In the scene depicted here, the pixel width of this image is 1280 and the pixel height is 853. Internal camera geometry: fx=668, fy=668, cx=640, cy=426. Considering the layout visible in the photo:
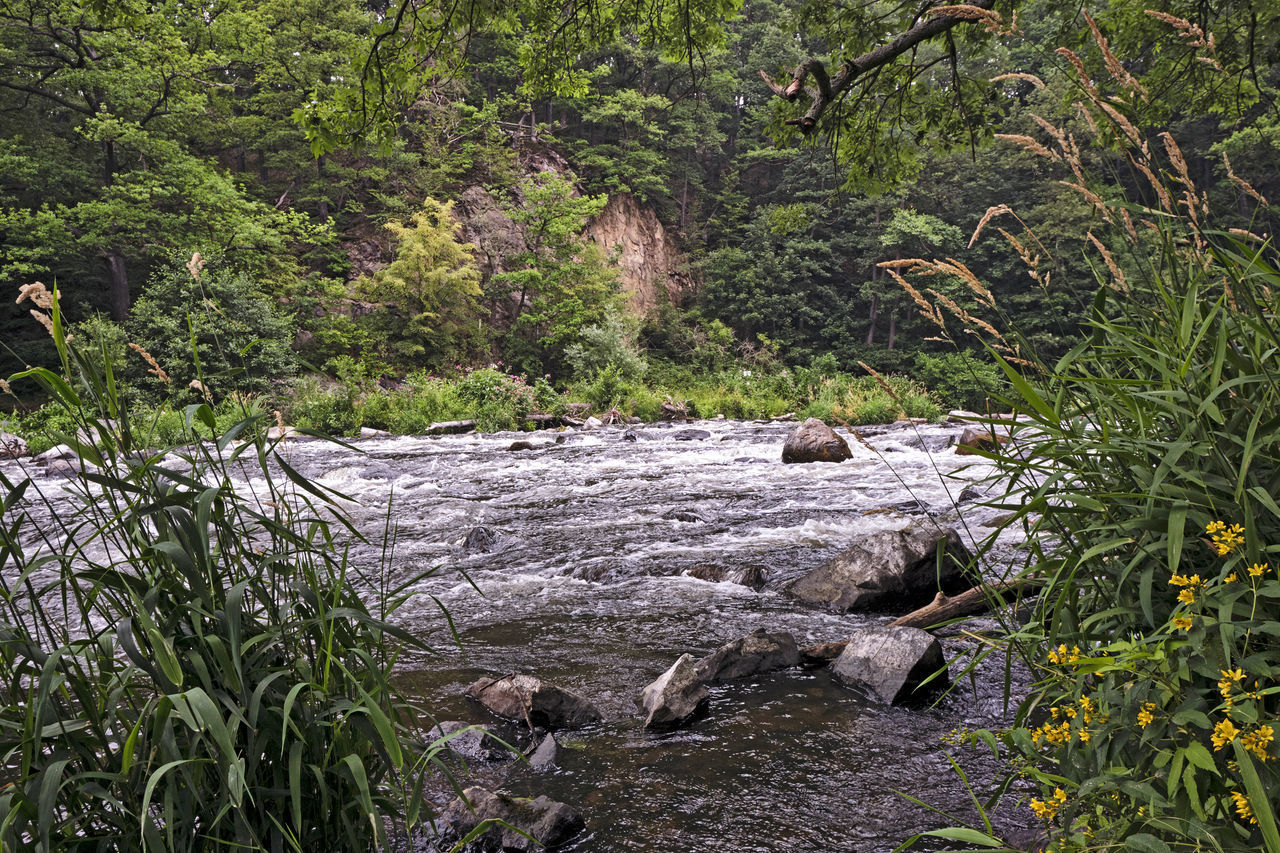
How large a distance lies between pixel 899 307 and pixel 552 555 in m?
28.4

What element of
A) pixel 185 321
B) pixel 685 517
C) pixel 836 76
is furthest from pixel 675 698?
pixel 185 321

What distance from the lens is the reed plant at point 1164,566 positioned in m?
1.06

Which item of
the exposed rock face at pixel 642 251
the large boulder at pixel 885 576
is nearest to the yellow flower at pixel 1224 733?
the large boulder at pixel 885 576

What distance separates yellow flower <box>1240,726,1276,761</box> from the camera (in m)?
0.96

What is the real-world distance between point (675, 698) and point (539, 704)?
1.93ft

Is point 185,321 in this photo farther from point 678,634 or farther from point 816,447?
point 678,634

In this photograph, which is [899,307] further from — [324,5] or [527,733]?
[527,733]

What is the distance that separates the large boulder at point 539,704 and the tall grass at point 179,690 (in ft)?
4.74

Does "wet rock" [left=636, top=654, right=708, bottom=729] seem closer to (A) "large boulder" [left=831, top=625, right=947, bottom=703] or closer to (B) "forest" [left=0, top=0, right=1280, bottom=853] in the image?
(A) "large boulder" [left=831, top=625, right=947, bottom=703]

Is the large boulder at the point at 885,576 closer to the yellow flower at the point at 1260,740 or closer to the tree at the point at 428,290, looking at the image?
the yellow flower at the point at 1260,740

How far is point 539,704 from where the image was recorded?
9.46 feet

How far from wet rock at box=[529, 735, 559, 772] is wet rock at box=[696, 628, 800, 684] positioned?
85 centimetres

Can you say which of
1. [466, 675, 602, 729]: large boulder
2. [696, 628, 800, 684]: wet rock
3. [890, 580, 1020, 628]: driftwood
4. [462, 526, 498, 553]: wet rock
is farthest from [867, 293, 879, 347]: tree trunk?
[466, 675, 602, 729]: large boulder

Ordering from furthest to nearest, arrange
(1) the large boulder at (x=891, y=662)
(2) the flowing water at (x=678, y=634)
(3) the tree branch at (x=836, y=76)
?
(3) the tree branch at (x=836, y=76) < (1) the large boulder at (x=891, y=662) < (2) the flowing water at (x=678, y=634)
